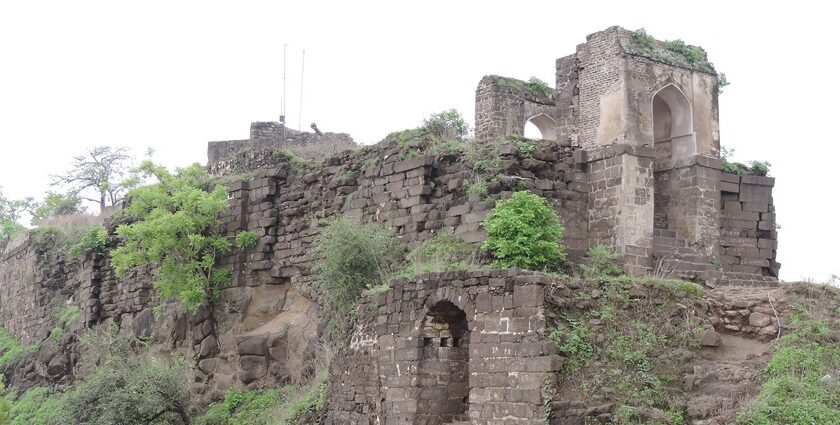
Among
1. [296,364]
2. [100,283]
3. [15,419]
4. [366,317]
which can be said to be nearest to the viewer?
[366,317]

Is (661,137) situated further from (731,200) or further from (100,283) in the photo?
(100,283)

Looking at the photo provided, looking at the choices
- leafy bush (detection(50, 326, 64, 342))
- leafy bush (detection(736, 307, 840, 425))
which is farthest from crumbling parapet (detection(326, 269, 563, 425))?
leafy bush (detection(50, 326, 64, 342))

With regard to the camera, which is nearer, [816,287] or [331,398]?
[816,287]

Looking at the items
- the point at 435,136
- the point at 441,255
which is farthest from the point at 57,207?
the point at 441,255

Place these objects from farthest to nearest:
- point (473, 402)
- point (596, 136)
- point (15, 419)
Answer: point (15, 419) → point (596, 136) → point (473, 402)

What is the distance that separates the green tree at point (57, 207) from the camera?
33125 millimetres

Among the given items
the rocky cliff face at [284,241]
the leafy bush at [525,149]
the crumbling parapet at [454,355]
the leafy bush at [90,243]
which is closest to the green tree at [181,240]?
the rocky cliff face at [284,241]

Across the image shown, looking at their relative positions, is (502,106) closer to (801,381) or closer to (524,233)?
(524,233)

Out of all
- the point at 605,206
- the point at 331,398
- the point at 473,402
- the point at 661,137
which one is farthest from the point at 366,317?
the point at 661,137

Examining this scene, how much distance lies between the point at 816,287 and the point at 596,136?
475 cm

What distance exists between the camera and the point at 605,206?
1811 centimetres

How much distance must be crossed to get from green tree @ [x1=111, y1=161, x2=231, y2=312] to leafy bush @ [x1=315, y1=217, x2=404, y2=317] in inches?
182

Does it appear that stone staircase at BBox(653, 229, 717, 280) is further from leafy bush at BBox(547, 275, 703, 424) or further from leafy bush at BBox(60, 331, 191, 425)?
leafy bush at BBox(60, 331, 191, 425)

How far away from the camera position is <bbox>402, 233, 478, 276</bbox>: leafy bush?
1644 centimetres
